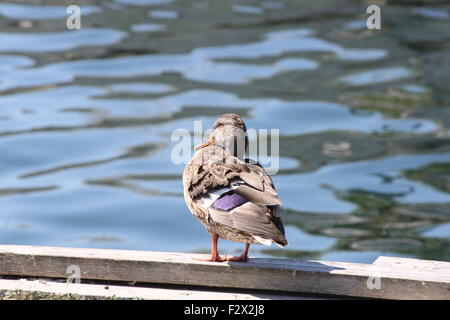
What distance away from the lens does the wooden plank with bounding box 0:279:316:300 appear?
4398mm

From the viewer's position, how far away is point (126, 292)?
446 centimetres

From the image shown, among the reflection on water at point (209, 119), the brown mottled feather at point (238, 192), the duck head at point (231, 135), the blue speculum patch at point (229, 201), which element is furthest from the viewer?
the reflection on water at point (209, 119)

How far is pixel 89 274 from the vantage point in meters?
4.64

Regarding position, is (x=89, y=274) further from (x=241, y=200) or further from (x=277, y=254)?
(x=277, y=254)

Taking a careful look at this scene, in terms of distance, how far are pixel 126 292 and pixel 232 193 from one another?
2.07ft

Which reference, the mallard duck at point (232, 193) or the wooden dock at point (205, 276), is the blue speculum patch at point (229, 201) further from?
the wooden dock at point (205, 276)

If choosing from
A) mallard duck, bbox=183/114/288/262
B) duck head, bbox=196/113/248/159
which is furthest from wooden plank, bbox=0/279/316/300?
duck head, bbox=196/113/248/159

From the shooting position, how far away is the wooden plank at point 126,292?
4398 mm

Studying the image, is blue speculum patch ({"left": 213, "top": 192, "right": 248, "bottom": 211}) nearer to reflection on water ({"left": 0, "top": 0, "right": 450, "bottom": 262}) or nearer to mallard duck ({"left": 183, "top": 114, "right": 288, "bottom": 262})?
mallard duck ({"left": 183, "top": 114, "right": 288, "bottom": 262})

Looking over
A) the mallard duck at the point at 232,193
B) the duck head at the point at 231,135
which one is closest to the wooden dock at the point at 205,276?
the mallard duck at the point at 232,193

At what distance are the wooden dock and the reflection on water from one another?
469 cm

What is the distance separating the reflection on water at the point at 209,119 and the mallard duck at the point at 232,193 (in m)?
4.46

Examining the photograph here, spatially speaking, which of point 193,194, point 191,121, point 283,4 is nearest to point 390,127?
point 191,121
